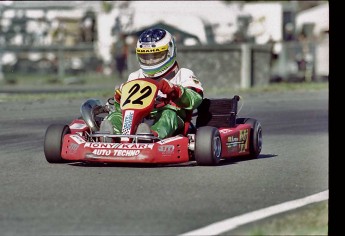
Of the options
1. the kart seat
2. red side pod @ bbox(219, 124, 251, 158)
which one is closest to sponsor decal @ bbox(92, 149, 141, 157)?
red side pod @ bbox(219, 124, 251, 158)

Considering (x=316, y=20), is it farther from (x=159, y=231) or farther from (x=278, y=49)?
(x=159, y=231)

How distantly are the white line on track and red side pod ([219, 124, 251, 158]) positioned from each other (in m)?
2.15

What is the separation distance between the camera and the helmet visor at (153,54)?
30.5 feet

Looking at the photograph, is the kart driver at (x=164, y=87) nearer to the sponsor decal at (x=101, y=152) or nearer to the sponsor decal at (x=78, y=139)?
the sponsor decal at (x=78, y=139)

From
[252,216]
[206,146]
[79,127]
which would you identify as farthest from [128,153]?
[252,216]

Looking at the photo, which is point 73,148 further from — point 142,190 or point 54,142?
A: point 142,190

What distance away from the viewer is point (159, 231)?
211 inches

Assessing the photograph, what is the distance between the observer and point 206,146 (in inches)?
327

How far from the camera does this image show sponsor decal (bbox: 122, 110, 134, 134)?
8.58 metres

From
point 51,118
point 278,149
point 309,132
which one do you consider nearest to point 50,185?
point 278,149

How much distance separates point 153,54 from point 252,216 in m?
3.79

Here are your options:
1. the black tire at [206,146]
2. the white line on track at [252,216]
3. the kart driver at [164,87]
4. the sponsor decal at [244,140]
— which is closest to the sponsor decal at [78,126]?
the kart driver at [164,87]

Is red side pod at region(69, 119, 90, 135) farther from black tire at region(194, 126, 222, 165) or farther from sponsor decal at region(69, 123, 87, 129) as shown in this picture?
black tire at region(194, 126, 222, 165)

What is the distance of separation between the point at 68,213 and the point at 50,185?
1.35 meters
